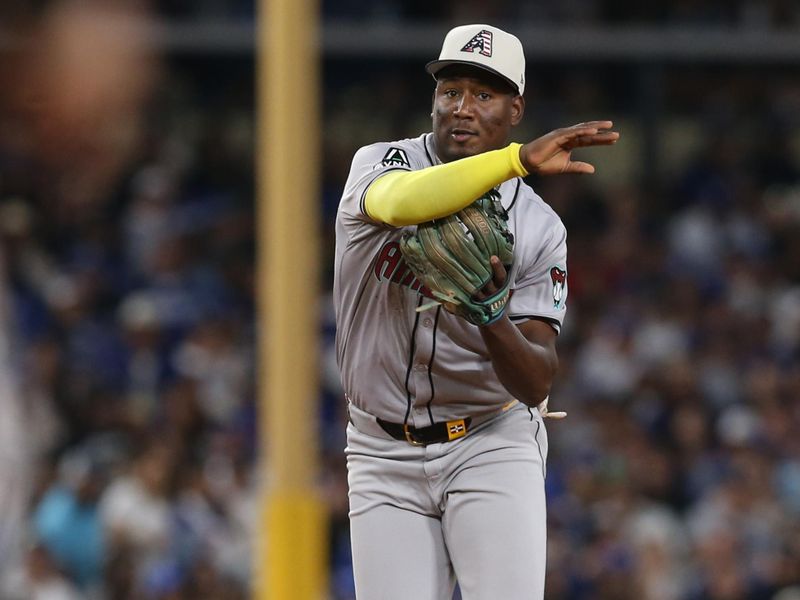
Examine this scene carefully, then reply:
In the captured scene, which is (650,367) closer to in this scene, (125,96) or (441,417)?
(125,96)

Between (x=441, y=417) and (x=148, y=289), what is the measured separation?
6250 mm

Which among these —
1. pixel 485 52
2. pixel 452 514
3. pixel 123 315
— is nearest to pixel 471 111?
pixel 485 52

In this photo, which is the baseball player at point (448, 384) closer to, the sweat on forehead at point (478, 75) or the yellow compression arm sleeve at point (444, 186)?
the sweat on forehead at point (478, 75)

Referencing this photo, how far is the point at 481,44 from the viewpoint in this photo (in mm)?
3736

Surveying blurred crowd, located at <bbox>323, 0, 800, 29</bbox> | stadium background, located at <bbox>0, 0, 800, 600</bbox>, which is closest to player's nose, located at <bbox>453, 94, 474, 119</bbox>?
stadium background, located at <bbox>0, 0, 800, 600</bbox>

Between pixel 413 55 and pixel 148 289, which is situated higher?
pixel 413 55

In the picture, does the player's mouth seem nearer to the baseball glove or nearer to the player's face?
the player's face

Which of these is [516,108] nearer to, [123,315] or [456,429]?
[456,429]

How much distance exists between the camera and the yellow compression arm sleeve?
3424 millimetres

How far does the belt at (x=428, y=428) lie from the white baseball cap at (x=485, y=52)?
2.87ft

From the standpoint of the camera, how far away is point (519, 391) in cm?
370

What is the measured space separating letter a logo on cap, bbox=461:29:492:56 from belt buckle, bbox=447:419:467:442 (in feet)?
3.15

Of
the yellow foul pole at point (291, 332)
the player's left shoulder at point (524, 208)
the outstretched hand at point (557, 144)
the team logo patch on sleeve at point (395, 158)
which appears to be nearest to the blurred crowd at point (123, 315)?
the yellow foul pole at point (291, 332)

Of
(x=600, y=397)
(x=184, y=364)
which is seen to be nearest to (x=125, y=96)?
(x=184, y=364)
